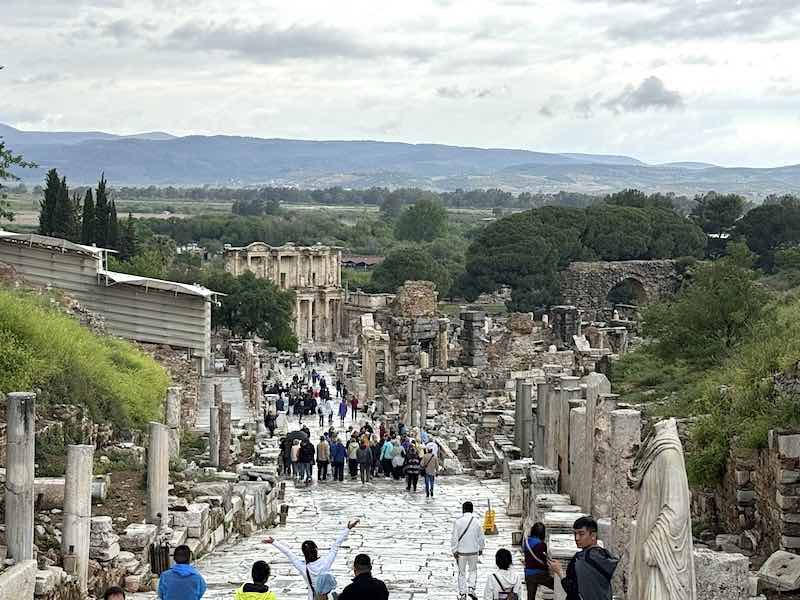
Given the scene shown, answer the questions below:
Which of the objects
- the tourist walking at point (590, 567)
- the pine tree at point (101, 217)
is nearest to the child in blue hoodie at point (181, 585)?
the tourist walking at point (590, 567)

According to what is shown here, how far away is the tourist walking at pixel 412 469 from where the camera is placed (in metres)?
25.4

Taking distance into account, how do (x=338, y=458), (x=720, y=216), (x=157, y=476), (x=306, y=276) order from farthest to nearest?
(x=306, y=276) → (x=720, y=216) → (x=338, y=458) → (x=157, y=476)

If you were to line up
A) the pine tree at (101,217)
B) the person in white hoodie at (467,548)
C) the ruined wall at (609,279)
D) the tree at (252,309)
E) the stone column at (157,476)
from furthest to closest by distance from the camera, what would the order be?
the ruined wall at (609,279)
the tree at (252,309)
the pine tree at (101,217)
the stone column at (157,476)
the person in white hoodie at (467,548)

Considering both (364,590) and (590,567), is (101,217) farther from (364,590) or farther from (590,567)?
(590,567)

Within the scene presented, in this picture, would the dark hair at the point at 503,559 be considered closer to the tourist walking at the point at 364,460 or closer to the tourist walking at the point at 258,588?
the tourist walking at the point at 258,588

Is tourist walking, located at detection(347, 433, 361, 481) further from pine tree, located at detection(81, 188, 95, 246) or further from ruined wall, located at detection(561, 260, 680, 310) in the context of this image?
ruined wall, located at detection(561, 260, 680, 310)

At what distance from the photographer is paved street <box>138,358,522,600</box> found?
16188 millimetres

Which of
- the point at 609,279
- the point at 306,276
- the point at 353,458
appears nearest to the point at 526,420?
the point at 353,458

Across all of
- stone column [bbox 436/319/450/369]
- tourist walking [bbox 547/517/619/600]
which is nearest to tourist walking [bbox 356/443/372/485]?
tourist walking [bbox 547/517/619/600]

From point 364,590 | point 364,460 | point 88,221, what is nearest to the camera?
point 364,590

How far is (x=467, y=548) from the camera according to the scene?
1462cm

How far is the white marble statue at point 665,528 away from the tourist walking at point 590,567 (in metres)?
1.03

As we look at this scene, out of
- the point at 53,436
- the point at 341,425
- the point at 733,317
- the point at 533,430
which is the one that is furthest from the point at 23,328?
the point at 341,425

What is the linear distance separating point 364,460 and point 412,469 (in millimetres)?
1476
